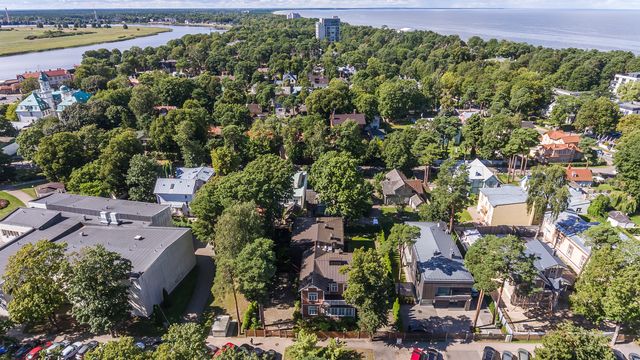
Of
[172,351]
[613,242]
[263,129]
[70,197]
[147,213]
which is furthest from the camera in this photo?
[263,129]

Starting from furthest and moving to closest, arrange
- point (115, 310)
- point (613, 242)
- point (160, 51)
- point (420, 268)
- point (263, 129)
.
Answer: point (160, 51) → point (263, 129) → point (420, 268) → point (613, 242) → point (115, 310)

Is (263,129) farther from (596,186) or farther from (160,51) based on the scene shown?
(160,51)

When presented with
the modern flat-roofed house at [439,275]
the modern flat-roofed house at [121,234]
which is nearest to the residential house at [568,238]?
the modern flat-roofed house at [439,275]

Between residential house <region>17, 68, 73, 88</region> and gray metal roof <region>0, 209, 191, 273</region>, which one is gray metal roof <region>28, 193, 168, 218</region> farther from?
residential house <region>17, 68, 73, 88</region>

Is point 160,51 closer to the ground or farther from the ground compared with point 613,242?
farther from the ground

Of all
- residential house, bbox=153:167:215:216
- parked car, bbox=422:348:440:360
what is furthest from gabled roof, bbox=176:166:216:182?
parked car, bbox=422:348:440:360

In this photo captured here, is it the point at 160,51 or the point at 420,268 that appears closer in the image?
the point at 420,268

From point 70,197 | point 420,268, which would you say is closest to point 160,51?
point 70,197

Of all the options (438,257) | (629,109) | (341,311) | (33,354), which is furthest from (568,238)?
(629,109)
